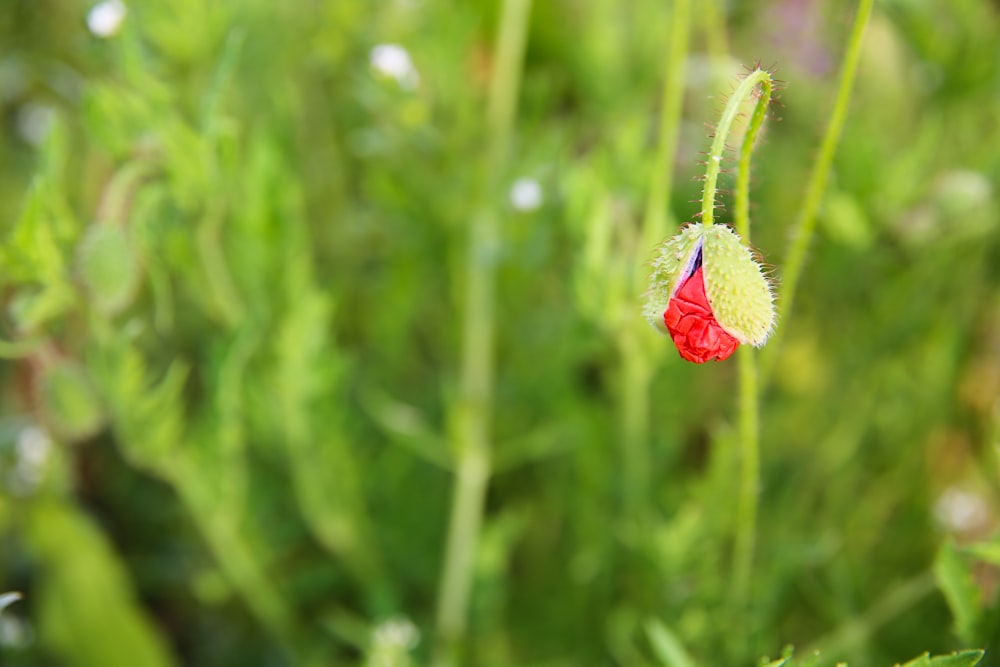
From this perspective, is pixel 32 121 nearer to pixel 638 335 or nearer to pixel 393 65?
pixel 393 65

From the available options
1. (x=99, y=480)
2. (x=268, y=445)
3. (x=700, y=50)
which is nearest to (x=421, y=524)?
(x=268, y=445)

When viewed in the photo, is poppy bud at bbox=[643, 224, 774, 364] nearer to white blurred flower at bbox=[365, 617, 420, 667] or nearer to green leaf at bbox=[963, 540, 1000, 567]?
green leaf at bbox=[963, 540, 1000, 567]

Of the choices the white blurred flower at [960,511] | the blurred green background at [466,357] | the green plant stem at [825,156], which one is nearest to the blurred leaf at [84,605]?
the blurred green background at [466,357]

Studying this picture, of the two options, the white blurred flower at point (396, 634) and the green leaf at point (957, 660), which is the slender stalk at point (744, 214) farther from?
the white blurred flower at point (396, 634)

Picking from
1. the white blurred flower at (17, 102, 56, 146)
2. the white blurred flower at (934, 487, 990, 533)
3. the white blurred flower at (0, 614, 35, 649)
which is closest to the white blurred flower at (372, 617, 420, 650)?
the white blurred flower at (0, 614, 35, 649)

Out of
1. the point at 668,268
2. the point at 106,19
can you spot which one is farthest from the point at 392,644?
the point at 106,19

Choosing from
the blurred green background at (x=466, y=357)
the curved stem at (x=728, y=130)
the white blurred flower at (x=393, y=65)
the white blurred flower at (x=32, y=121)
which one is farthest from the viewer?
the white blurred flower at (x=32, y=121)

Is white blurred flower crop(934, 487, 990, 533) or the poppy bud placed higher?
white blurred flower crop(934, 487, 990, 533)
